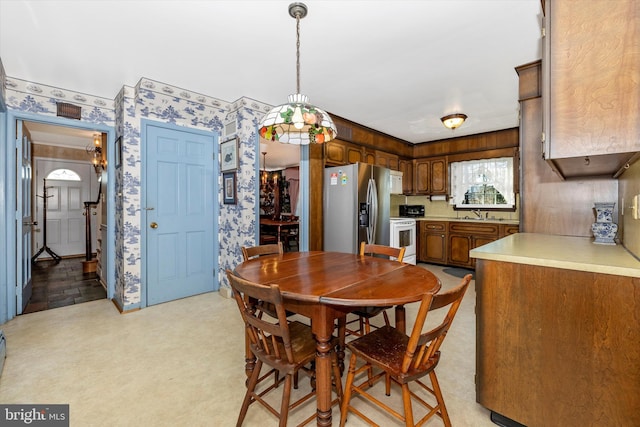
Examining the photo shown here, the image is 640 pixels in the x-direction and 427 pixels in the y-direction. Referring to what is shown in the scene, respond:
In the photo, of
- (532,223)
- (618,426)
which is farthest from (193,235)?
(618,426)

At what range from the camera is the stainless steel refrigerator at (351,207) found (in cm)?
382

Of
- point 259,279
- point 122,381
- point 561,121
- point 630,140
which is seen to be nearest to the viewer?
point 630,140

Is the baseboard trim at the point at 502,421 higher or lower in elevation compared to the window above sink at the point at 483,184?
lower

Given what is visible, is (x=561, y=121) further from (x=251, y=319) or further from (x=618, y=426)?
(x=251, y=319)

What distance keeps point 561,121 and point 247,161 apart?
292cm

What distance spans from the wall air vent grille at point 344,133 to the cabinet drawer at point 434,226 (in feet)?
7.43

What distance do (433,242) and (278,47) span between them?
430cm

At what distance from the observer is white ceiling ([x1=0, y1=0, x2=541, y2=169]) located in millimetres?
1888

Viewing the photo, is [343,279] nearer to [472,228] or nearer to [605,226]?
[605,226]

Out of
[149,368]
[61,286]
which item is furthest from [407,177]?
[61,286]

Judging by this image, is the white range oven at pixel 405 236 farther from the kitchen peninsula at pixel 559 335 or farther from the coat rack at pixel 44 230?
the coat rack at pixel 44 230

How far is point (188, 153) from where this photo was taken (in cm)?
357

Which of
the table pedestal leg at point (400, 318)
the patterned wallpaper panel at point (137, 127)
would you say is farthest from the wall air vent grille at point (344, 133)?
the table pedestal leg at point (400, 318)

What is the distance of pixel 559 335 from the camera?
131cm
